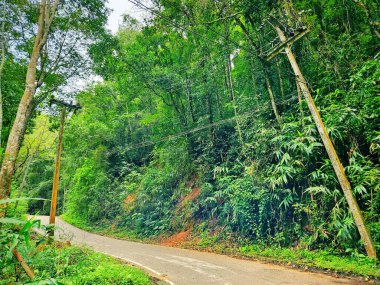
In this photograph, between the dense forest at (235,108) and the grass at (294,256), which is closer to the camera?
the grass at (294,256)

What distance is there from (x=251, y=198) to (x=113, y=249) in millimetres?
6882

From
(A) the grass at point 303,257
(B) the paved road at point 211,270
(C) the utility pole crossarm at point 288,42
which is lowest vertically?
(B) the paved road at point 211,270

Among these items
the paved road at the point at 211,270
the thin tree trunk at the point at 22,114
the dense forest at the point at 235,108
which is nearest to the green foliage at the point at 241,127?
the dense forest at the point at 235,108

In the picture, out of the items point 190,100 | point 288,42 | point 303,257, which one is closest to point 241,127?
point 190,100

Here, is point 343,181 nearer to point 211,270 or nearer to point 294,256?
point 294,256

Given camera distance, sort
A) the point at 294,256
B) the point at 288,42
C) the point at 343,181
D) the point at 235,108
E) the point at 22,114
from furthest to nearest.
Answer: the point at 235,108, the point at 288,42, the point at 294,256, the point at 22,114, the point at 343,181

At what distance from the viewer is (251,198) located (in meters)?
9.61

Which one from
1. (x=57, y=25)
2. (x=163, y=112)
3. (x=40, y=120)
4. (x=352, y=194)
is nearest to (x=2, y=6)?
(x=57, y=25)

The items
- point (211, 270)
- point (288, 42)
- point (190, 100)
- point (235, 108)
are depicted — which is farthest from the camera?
point (190, 100)

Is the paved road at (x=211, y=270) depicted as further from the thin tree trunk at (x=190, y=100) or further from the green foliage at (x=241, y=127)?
the thin tree trunk at (x=190, y=100)

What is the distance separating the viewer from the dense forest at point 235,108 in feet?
25.7

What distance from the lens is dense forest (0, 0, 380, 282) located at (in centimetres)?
783

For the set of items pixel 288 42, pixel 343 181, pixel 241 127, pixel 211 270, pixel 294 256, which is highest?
pixel 288 42

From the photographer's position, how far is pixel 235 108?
11.7 metres
